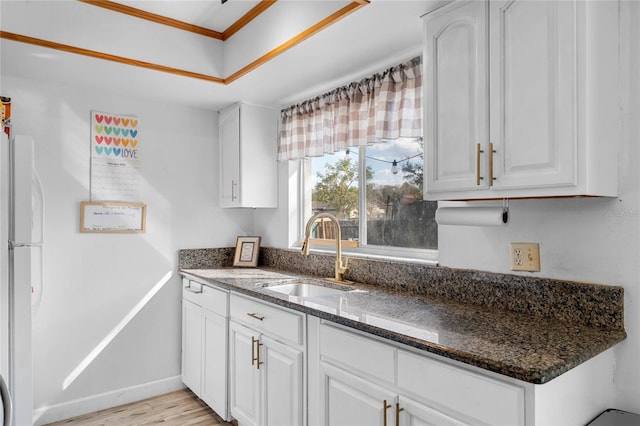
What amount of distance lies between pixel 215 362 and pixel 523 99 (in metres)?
2.21

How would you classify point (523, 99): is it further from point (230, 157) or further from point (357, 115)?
point (230, 157)

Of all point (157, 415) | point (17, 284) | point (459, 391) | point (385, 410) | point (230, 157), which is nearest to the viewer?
point (459, 391)

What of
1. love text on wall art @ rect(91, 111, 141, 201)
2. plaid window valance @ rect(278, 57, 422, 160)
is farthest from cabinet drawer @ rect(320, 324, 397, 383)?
love text on wall art @ rect(91, 111, 141, 201)

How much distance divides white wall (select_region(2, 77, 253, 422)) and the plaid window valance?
749 mm

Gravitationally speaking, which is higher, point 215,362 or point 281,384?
point 281,384

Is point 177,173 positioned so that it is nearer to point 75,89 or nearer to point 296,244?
point 75,89

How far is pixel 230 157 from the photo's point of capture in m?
3.18

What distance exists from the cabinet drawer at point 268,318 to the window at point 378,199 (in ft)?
2.49

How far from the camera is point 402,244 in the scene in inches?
94.4

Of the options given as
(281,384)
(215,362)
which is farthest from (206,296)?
(281,384)

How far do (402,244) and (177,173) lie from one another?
1744 millimetres

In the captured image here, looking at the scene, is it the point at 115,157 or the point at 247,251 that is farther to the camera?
the point at 247,251

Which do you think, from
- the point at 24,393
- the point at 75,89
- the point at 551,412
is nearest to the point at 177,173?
the point at 75,89

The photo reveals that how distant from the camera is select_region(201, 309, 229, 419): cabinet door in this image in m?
2.53
